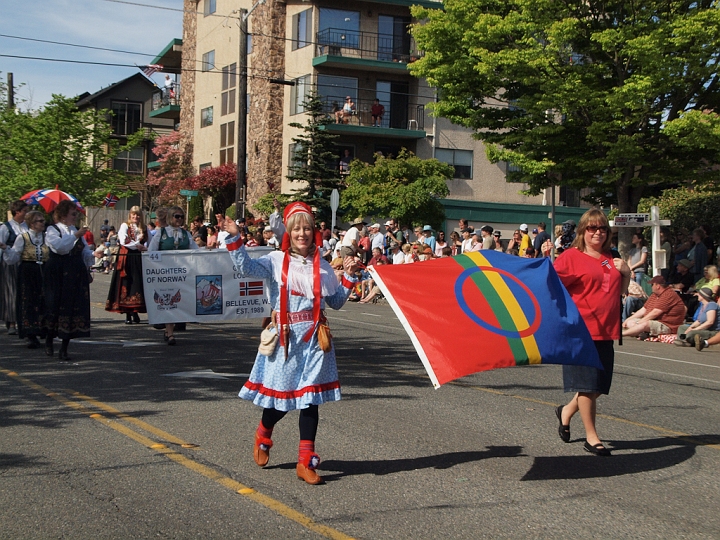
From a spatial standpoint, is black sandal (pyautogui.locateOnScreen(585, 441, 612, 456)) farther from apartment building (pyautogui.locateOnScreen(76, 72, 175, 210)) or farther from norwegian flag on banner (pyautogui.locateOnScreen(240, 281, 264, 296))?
apartment building (pyautogui.locateOnScreen(76, 72, 175, 210))

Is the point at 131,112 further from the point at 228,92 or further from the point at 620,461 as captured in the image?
the point at 620,461

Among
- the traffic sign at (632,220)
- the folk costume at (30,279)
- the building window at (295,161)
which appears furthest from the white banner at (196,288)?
the building window at (295,161)

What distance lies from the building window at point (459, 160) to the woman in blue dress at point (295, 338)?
37.8m

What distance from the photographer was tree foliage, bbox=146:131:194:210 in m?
51.8

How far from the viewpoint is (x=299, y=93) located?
42.9 m

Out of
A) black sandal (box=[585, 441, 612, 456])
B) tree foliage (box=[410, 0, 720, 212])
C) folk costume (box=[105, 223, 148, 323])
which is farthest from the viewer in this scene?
tree foliage (box=[410, 0, 720, 212])

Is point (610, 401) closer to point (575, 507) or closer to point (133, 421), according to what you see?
point (575, 507)

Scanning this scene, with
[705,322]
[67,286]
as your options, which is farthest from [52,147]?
[705,322]

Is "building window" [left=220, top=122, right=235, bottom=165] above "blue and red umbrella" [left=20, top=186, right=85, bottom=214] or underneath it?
above

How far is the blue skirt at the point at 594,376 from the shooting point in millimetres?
6930

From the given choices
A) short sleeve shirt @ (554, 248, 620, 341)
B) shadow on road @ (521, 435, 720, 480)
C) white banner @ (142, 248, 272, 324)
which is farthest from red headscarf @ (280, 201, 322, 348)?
white banner @ (142, 248, 272, 324)

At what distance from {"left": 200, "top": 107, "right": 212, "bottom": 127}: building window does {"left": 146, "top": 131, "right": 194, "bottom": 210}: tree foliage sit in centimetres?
235

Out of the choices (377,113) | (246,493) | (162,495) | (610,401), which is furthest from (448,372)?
(377,113)

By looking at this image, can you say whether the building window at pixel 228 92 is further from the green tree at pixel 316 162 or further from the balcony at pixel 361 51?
the green tree at pixel 316 162
